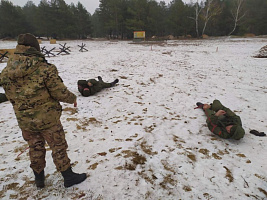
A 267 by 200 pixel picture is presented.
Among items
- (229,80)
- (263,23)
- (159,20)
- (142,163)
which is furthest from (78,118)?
(263,23)

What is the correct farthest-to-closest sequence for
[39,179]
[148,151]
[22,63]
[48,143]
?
[148,151] → [39,179] → [48,143] → [22,63]

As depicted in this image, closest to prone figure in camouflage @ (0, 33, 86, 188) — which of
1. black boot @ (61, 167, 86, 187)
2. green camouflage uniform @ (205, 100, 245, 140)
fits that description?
black boot @ (61, 167, 86, 187)

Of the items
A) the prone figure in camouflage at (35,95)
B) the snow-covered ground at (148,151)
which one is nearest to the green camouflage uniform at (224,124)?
the snow-covered ground at (148,151)

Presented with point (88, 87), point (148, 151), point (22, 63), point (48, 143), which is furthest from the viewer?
point (88, 87)

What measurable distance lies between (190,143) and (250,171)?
1.18 metres

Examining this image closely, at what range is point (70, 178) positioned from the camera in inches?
97.9

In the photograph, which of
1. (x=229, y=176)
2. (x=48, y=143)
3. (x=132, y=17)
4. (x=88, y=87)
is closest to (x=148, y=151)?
(x=229, y=176)

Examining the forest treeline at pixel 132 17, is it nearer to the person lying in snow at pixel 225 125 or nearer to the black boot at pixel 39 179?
the person lying in snow at pixel 225 125

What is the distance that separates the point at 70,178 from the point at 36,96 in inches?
54.5

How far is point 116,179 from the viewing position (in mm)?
2697

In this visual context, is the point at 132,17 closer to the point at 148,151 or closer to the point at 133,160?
the point at 148,151

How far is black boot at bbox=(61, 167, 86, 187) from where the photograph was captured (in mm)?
2457

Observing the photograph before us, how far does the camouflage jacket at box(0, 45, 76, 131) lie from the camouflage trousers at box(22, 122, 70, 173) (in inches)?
5.0

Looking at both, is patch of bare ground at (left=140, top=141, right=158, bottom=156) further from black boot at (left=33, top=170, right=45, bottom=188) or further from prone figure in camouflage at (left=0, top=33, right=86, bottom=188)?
black boot at (left=33, top=170, right=45, bottom=188)
